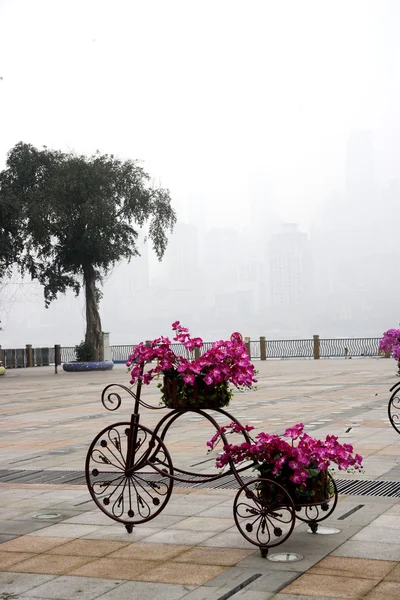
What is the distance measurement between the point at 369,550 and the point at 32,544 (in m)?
2.31

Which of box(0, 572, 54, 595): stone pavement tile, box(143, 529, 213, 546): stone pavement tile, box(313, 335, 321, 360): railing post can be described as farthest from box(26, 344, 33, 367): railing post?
box(0, 572, 54, 595): stone pavement tile

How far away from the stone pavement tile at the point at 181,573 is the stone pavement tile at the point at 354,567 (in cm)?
60

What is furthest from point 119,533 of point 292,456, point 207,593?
point 207,593

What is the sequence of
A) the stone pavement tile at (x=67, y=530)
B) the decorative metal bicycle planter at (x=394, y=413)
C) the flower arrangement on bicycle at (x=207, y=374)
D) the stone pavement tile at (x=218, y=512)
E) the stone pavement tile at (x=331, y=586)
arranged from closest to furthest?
the stone pavement tile at (x=331, y=586) < the flower arrangement on bicycle at (x=207, y=374) < the stone pavement tile at (x=67, y=530) < the stone pavement tile at (x=218, y=512) < the decorative metal bicycle planter at (x=394, y=413)

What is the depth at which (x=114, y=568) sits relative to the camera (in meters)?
5.32

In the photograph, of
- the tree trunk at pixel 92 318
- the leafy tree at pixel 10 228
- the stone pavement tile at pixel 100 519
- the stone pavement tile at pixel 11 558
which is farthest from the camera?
the tree trunk at pixel 92 318

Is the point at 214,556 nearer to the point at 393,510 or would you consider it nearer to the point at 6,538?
the point at 6,538

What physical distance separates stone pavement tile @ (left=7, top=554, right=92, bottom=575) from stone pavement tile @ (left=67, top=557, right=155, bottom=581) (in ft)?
0.26

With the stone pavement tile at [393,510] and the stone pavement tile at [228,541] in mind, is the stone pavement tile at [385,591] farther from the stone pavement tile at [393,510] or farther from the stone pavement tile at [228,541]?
the stone pavement tile at [393,510]

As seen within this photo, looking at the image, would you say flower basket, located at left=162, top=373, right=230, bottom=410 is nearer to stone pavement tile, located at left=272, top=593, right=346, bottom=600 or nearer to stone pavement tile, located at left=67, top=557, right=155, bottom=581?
stone pavement tile, located at left=67, top=557, right=155, bottom=581

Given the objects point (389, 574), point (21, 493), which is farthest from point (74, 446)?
point (389, 574)

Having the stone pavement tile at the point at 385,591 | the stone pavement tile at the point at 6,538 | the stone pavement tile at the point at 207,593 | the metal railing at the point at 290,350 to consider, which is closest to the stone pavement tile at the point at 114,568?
the stone pavement tile at the point at 207,593

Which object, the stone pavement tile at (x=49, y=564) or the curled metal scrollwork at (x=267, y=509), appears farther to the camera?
the curled metal scrollwork at (x=267, y=509)

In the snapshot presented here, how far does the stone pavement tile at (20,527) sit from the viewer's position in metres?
6.46
